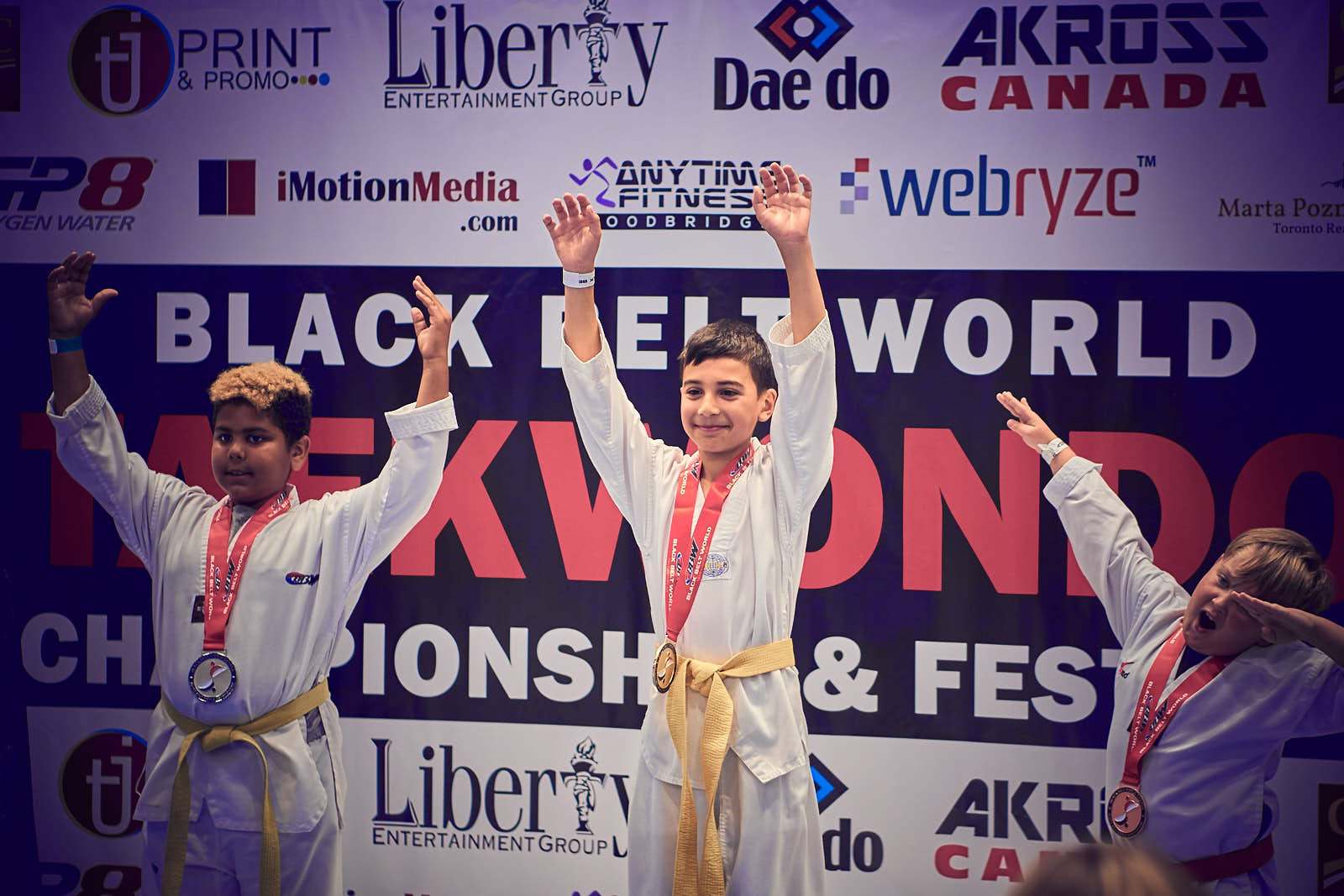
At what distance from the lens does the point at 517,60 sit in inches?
136

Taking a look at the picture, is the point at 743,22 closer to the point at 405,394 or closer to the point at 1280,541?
the point at 405,394

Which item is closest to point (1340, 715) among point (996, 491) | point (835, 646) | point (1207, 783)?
point (1207, 783)

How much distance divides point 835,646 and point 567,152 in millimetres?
1657

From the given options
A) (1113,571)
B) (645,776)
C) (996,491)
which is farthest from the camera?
(996,491)

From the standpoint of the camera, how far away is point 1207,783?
9.10ft

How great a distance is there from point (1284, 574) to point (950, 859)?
1.24 meters

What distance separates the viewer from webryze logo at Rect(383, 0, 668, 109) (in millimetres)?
3416

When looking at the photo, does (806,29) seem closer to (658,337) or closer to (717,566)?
(658,337)

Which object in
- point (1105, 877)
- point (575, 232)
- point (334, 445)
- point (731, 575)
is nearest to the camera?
point (1105, 877)

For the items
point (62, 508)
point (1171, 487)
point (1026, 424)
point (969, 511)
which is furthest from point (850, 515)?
point (62, 508)

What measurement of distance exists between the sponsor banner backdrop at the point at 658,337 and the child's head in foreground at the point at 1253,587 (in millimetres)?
417

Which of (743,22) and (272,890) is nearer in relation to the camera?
(272,890)

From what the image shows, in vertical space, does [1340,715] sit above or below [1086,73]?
below

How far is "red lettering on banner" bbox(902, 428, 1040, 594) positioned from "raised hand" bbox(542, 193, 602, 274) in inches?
42.8
